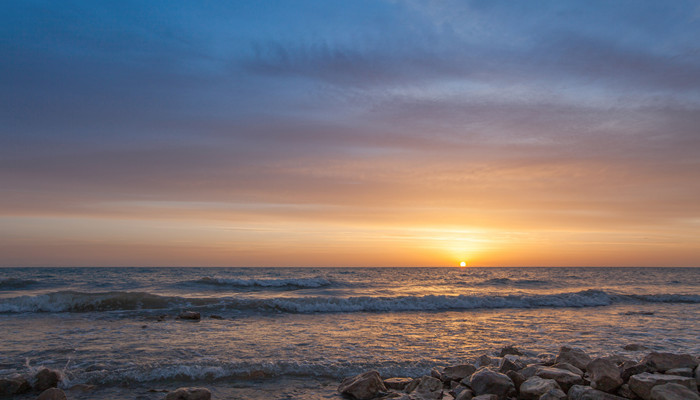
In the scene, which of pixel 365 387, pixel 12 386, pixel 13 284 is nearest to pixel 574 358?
pixel 365 387

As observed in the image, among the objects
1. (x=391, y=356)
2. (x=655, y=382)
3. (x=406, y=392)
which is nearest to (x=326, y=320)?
(x=391, y=356)

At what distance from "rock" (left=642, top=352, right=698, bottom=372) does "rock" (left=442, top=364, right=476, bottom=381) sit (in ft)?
9.46

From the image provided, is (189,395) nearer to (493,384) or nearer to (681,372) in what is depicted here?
(493,384)

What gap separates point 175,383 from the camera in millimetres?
7930

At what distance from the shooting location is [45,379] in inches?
295

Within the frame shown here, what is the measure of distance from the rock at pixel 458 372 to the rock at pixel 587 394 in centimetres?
199

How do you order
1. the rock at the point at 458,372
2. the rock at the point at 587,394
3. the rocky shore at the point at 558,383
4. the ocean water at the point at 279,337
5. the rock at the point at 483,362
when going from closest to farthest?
the rock at the point at 587,394 → the rocky shore at the point at 558,383 → the rock at the point at 458,372 → the ocean water at the point at 279,337 → the rock at the point at 483,362

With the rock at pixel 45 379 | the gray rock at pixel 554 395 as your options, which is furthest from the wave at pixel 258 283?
the gray rock at pixel 554 395

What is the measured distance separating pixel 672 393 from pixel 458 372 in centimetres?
328

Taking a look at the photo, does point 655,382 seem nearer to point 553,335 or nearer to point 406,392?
point 406,392

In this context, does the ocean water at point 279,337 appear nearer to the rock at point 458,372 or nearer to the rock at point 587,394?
the rock at point 458,372

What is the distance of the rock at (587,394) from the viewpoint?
6047 mm

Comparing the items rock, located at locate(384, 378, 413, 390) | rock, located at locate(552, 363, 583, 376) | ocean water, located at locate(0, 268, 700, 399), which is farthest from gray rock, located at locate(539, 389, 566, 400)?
ocean water, located at locate(0, 268, 700, 399)

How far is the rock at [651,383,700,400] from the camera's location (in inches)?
222
